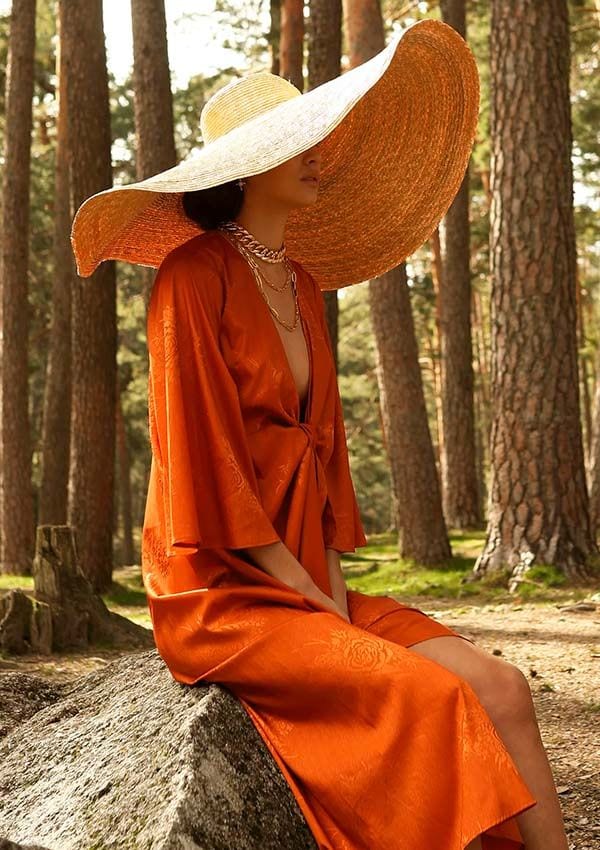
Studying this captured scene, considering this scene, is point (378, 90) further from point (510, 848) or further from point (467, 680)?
point (510, 848)

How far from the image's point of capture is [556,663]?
5.93 meters

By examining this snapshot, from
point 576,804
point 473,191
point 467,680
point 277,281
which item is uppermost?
point 473,191

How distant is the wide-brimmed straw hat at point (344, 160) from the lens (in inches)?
116

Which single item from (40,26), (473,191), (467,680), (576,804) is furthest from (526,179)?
(473,191)

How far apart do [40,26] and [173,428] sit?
17.0 meters

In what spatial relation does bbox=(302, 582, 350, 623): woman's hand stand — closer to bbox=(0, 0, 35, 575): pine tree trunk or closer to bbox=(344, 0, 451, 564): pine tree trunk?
bbox=(344, 0, 451, 564): pine tree trunk

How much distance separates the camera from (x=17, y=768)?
3213 mm

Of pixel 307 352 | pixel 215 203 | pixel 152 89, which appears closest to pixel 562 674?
pixel 307 352

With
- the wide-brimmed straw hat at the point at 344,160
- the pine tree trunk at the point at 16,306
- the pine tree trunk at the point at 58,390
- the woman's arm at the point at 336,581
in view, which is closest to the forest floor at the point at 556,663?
the woman's arm at the point at 336,581

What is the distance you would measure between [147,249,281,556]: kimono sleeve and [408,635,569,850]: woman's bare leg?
616mm

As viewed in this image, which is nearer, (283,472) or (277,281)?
(283,472)

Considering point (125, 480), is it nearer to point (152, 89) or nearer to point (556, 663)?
point (152, 89)

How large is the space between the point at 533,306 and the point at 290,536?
5.56 meters

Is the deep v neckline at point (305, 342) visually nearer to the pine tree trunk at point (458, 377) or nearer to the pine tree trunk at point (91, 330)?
the pine tree trunk at point (91, 330)
